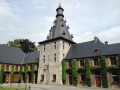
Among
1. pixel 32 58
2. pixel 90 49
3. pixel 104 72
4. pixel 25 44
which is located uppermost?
pixel 25 44

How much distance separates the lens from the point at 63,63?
34.9m

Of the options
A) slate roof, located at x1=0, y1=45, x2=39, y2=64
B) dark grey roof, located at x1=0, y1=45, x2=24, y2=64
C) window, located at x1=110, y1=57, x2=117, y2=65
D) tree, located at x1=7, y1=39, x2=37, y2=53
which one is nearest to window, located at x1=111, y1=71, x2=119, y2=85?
window, located at x1=110, y1=57, x2=117, y2=65

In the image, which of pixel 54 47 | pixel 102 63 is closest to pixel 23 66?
pixel 54 47

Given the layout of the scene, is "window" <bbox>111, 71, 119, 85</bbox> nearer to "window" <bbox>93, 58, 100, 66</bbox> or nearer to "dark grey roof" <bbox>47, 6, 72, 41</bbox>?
"window" <bbox>93, 58, 100, 66</bbox>

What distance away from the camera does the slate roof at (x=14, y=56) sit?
141 ft

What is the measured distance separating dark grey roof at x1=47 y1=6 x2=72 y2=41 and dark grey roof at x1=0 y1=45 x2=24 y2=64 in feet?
45.2

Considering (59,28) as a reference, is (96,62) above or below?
below

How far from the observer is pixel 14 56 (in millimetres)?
46281

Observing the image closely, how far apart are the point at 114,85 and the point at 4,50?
32176 mm

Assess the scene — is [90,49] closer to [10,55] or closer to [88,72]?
[88,72]

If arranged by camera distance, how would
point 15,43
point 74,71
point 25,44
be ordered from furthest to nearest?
point 15,43
point 25,44
point 74,71

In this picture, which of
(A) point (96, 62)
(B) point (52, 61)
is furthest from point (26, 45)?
(A) point (96, 62)

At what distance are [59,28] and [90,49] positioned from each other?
10068 mm

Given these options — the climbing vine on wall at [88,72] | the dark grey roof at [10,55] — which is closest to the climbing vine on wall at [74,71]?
the climbing vine on wall at [88,72]
